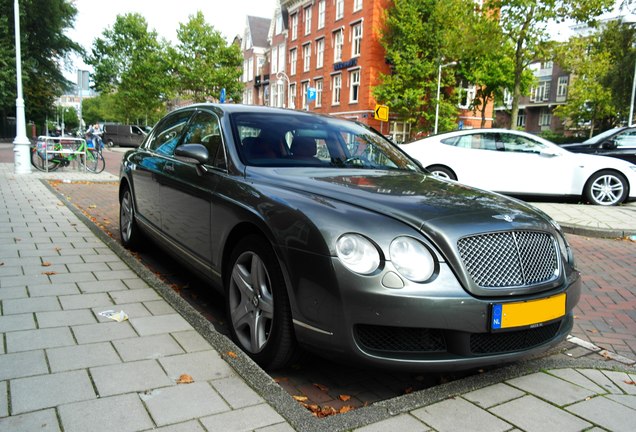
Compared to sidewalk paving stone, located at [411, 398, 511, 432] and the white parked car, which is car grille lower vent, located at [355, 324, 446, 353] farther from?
the white parked car

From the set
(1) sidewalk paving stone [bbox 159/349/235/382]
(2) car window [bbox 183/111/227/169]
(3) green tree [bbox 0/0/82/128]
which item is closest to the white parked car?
(2) car window [bbox 183/111/227/169]

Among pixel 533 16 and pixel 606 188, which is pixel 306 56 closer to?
pixel 533 16

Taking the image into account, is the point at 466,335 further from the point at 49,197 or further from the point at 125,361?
the point at 49,197

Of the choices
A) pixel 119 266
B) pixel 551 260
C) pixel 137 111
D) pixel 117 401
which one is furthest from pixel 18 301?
pixel 137 111

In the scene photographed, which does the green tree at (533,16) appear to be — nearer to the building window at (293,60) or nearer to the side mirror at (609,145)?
the side mirror at (609,145)

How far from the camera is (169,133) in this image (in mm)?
4953

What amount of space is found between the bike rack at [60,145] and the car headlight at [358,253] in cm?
1380

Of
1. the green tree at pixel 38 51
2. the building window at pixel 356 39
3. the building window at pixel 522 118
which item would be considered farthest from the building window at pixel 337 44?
the building window at pixel 522 118

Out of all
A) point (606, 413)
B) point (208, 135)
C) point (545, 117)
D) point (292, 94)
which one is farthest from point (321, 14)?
point (606, 413)

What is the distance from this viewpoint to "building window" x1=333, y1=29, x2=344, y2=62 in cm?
3897

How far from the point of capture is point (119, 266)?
4.69 m

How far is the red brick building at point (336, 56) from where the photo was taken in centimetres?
3575

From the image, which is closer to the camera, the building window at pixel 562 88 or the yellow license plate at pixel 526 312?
the yellow license plate at pixel 526 312

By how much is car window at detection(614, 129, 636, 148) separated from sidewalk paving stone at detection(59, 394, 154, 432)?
40.5 ft
